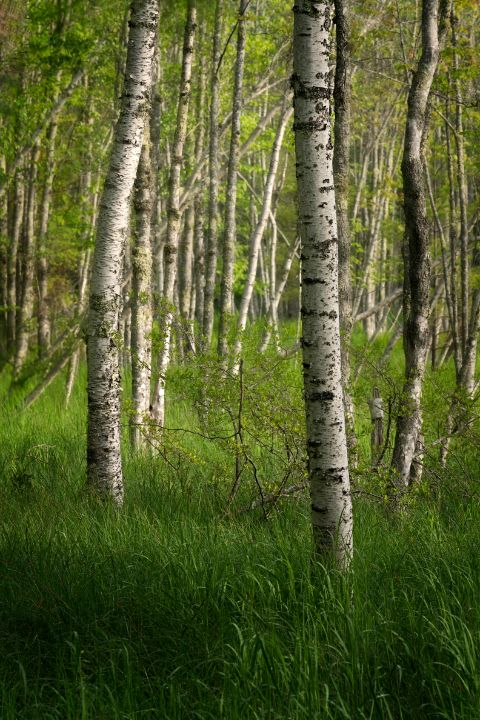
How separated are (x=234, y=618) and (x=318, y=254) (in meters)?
1.76

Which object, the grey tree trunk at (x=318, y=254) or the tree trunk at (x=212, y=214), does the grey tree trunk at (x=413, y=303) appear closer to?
the grey tree trunk at (x=318, y=254)

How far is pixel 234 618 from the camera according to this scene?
3535 mm

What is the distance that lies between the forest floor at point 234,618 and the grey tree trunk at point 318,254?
0.45 meters

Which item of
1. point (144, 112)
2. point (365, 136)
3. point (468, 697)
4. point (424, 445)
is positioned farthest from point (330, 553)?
point (365, 136)

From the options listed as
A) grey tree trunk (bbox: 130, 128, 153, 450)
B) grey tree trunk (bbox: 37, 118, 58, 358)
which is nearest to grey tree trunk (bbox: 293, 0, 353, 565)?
grey tree trunk (bbox: 130, 128, 153, 450)

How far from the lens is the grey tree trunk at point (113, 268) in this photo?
609 cm

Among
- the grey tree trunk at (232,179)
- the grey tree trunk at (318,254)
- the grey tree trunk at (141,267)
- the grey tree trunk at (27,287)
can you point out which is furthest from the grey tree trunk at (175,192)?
the grey tree trunk at (318,254)

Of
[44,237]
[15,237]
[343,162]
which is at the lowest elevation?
[343,162]

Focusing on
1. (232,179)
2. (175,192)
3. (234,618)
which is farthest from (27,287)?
(234,618)

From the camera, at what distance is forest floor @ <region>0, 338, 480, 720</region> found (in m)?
3.00

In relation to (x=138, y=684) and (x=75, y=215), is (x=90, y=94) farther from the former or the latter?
(x=138, y=684)

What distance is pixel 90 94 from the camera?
14602 millimetres

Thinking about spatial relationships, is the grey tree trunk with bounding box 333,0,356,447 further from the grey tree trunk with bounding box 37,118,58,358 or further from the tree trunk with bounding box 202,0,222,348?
the grey tree trunk with bounding box 37,118,58,358

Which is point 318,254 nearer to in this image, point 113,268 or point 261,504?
point 261,504
